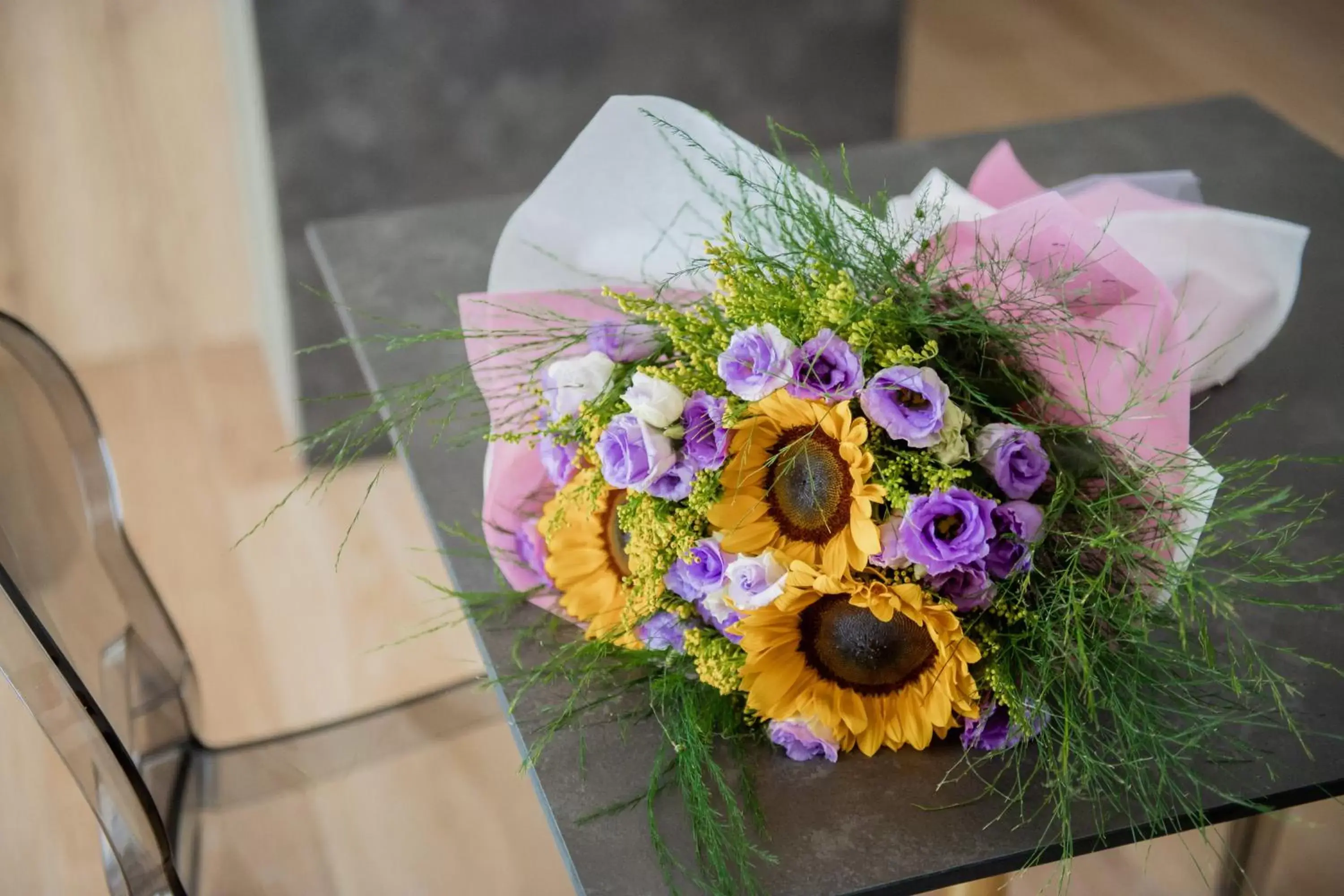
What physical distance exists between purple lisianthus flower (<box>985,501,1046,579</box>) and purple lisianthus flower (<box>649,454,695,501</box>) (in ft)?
0.52

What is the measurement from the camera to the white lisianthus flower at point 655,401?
72 centimetres

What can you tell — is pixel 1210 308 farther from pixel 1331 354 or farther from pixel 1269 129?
pixel 1269 129

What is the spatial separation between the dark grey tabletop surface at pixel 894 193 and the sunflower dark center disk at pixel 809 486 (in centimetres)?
14

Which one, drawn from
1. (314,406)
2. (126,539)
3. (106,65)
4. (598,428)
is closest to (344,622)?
(314,406)

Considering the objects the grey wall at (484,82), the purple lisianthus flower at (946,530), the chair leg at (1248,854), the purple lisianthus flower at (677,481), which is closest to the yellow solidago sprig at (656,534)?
the purple lisianthus flower at (677,481)

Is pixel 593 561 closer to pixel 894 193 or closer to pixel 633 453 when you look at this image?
pixel 633 453

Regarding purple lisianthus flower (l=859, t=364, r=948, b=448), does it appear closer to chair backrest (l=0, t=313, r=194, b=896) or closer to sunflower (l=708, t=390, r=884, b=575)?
sunflower (l=708, t=390, r=884, b=575)

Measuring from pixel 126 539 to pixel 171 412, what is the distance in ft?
4.31

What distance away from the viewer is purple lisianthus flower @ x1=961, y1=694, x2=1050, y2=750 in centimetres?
→ 74

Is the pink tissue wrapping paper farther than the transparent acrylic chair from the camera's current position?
No

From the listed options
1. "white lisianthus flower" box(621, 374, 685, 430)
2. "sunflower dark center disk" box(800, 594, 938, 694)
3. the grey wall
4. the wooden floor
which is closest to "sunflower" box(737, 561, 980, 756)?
"sunflower dark center disk" box(800, 594, 938, 694)

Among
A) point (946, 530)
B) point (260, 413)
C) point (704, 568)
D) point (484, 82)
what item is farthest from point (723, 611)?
point (260, 413)

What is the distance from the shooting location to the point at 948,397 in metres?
0.71

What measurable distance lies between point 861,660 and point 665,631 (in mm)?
113
